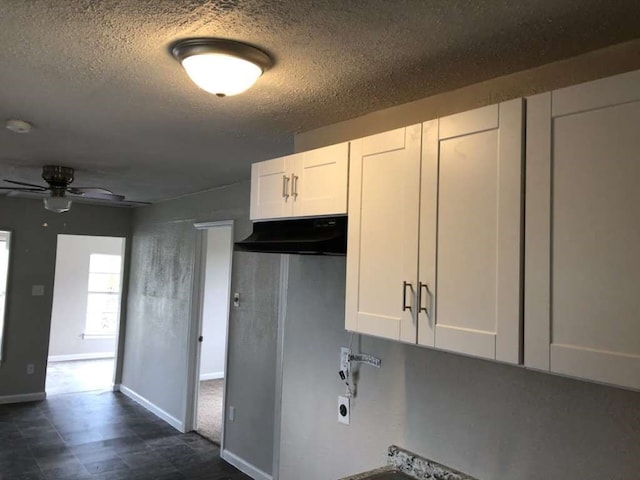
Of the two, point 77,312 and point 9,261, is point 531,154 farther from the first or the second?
point 77,312

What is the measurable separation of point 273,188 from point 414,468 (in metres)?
1.34

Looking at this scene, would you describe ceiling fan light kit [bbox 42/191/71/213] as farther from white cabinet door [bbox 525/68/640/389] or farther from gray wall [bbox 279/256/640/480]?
white cabinet door [bbox 525/68/640/389]

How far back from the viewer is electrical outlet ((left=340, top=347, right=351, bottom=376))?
229cm

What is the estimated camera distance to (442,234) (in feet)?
5.24

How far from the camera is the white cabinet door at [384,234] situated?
169 centimetres

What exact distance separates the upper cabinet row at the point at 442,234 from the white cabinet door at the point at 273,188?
378 millimetres

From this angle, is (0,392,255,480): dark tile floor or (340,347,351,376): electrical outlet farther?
(0,392,255,480): dark tile floor

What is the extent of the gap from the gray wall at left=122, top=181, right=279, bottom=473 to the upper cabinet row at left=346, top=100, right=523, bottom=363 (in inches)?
85.4

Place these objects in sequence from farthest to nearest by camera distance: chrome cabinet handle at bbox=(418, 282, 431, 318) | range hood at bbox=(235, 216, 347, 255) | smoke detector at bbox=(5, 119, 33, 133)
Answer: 1. smoke detector at bbox=(5, 119, 33, 133)
2. range hood at bbox=(235, 216, 347, 255)
3. chrome cabinet handle at bbox=(418, 282, 431, 318)

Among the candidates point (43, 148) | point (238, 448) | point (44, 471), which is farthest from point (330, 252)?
point (44, 471)

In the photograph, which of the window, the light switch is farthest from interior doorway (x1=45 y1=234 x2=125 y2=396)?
the light switch

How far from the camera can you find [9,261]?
5660mm

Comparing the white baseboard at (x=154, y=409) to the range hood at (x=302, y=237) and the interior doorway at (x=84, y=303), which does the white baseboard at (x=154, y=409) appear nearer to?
the interior doorway at (x=84, y=303)

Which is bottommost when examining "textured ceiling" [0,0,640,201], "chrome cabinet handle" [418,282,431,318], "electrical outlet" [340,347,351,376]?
"electrical outlet" [340,347,351,376]
